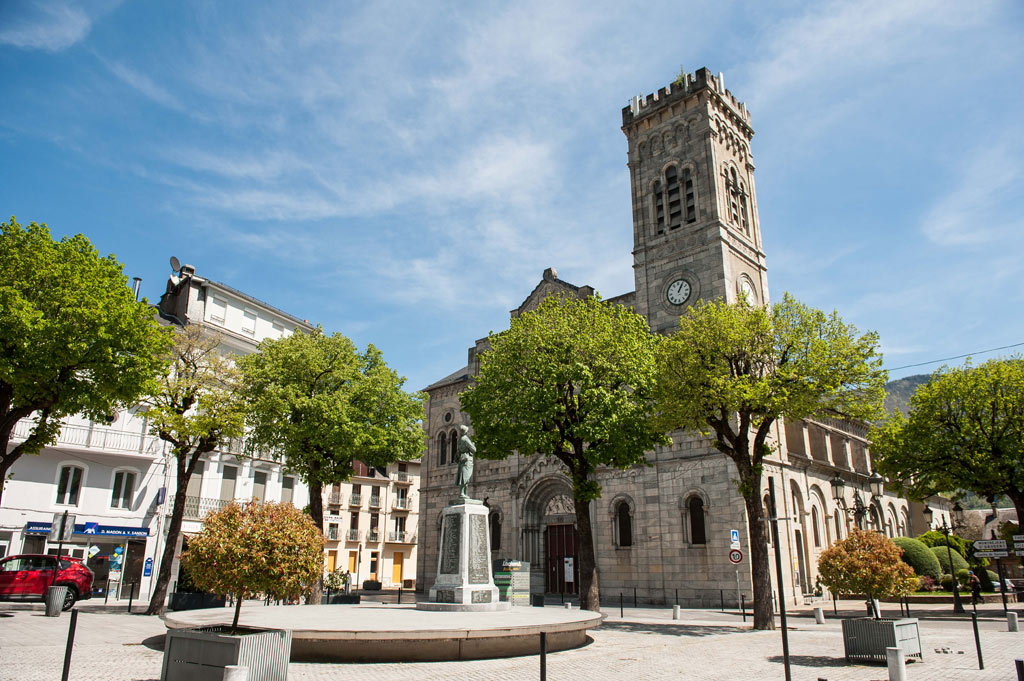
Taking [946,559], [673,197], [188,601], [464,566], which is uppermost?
[673,197]

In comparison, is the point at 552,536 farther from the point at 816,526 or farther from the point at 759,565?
the point at 759,565

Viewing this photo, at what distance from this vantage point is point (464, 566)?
18359mm

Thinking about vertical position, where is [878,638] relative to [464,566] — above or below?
below

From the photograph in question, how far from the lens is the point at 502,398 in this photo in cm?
2386

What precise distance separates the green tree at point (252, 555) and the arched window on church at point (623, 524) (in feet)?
74.3

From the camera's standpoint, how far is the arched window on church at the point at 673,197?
35.1 meters

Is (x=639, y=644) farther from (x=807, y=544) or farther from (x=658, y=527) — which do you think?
(x=807, y=544)

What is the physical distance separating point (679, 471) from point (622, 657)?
1738cm

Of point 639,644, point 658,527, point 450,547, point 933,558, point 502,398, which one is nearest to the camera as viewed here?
point 639,644

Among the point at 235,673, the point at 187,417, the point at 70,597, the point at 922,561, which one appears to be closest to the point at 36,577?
the point at 70,597

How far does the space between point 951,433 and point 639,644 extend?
1882cm

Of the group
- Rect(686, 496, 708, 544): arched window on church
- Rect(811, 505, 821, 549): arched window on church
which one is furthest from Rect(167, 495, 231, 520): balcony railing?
Rect(811, 505, 821, 549): arched window on church

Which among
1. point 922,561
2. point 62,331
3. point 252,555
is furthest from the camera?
point 922,561

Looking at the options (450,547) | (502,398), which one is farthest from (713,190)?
(450,547)
